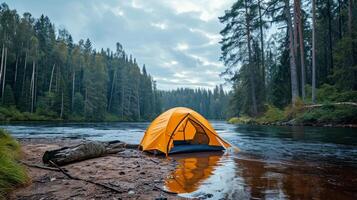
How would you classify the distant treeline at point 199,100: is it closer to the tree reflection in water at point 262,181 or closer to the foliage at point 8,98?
the foliage at point 8,98

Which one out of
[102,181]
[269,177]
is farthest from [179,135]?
[102,181]

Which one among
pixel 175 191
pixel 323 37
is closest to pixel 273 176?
pixel 175 191

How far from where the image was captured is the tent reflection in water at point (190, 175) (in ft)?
14.5

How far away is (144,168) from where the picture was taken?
6.00m

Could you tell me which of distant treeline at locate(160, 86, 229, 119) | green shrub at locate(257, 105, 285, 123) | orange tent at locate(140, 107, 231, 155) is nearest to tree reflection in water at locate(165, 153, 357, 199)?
orange tent at locate(140, 107, 231, 155)

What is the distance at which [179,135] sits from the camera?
10.2 m

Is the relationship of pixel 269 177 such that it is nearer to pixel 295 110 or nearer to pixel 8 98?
pixel 295 110

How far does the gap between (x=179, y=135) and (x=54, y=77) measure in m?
48.3

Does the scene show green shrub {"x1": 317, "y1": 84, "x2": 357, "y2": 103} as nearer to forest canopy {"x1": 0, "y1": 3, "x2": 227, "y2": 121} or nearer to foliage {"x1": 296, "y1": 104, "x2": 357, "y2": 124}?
foliage {"x1": 296, "y1": 104, "x2": 357, "y2": 124}

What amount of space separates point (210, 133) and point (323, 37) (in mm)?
31248

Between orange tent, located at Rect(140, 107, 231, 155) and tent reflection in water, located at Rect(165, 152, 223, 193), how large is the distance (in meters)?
1.64

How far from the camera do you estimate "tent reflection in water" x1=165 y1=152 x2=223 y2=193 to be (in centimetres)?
442

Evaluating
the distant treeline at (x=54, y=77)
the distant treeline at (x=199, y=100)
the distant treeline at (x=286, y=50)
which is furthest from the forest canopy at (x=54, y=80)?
the distant treeline at (x=199, y=100)

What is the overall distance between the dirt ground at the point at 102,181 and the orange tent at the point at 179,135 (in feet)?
5.57
